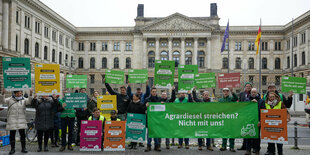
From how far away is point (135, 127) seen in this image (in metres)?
9.33

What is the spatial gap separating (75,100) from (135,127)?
246 cm

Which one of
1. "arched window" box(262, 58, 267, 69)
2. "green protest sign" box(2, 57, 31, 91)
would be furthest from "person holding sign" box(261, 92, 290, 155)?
"arched window" box(262, 58, 267, 69)

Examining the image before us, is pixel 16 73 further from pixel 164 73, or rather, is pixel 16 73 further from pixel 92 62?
pixel 92 62

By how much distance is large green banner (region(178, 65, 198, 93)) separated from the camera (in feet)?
38.8

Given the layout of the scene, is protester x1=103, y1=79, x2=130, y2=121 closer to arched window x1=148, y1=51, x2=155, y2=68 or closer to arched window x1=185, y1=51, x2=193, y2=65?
arched window x1=148, y1=51, x2=155, y2=68

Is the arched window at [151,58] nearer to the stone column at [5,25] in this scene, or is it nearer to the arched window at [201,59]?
the arched window at [201,59]

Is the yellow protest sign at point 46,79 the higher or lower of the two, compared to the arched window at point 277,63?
lower

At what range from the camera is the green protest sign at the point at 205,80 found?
12.9 m

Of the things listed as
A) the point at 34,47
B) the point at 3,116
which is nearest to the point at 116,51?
the point at 34,47

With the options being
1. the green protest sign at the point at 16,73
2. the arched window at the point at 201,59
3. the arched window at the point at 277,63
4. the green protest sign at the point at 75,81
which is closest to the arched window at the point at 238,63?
the arched window at the point at 201,59

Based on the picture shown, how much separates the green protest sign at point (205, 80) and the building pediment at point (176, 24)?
157 feet

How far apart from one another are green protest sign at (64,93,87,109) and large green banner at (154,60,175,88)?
128 inches

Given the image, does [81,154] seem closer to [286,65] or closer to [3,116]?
[3,116]

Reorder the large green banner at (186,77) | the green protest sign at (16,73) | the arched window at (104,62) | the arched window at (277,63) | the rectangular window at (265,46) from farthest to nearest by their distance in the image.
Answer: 1. the arched window at (104,62)
2. the rectangular window at (265,46)
3. the arched window at (277,63)
4. the large green banner at (186,77)
5. the green protest sign at (16,73)
